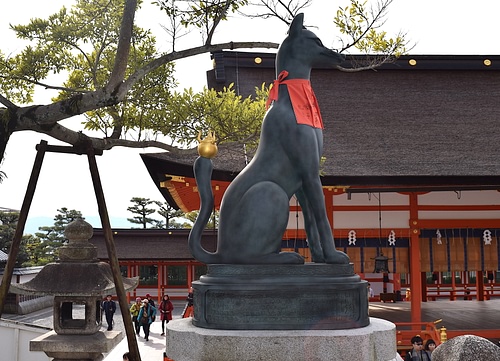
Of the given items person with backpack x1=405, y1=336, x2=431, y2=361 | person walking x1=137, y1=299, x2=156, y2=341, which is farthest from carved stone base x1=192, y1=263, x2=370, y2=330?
person walking x1=137, y1=299, x2=156, y2=341

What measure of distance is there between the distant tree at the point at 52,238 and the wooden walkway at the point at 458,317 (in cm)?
1998

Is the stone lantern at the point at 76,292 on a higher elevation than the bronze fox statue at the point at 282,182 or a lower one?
lower

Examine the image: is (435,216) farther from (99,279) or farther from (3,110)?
(3,110)

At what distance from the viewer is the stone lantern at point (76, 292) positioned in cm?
651

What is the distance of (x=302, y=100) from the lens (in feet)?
11.9

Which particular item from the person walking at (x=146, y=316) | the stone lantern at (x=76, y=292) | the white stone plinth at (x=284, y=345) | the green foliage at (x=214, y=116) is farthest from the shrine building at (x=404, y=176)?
the white stone plinth at (x=284, y=345)

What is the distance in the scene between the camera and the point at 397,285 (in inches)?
825

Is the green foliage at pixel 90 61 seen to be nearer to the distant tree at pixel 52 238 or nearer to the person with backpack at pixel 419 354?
the person with backpack at pixel 419 354

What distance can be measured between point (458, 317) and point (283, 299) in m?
12.3

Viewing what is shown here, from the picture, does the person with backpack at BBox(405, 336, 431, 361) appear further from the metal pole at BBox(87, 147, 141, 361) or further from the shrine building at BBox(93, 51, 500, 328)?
the metal pole at BBox(87, 147, 141, 361)

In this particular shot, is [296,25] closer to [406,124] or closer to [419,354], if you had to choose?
[419,354]

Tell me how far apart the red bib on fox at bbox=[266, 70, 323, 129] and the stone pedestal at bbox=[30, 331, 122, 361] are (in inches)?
174

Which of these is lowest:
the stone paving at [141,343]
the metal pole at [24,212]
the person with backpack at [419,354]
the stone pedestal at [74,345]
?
the stone paving at [141,343]

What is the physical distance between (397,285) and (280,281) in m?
18.9
